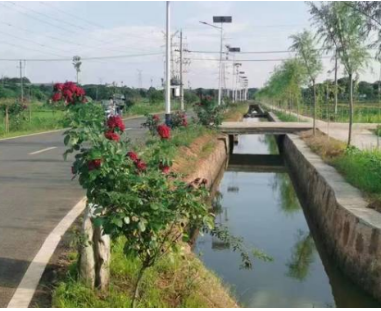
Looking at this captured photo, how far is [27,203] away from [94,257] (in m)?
4.14

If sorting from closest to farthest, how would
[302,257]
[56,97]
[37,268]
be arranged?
[56,97], [37,268], [302,257]

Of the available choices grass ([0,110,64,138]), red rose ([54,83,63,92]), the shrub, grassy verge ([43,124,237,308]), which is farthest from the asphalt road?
grass ([0,110,64,138])

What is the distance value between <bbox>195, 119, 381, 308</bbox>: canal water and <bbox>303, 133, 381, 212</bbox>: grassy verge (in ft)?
4.81

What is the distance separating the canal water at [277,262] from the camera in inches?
289

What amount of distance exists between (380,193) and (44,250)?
6112mm

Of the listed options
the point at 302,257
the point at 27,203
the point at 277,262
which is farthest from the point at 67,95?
the point at 302,257

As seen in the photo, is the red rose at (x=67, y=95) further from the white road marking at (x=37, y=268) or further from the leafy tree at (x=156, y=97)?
the leafy tree at (x=156, y=97)

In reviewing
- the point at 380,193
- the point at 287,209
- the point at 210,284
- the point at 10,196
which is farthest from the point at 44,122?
the point at 210,284

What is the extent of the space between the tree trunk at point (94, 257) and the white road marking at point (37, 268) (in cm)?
52

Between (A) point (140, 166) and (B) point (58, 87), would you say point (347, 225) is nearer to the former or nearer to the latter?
(A) point (140, 166)

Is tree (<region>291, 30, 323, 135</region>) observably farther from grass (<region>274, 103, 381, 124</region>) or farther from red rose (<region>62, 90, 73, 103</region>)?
red rose (<region>62, 90, 73, 103</region>)

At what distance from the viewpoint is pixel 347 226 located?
7.89 meters

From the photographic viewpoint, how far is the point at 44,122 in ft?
89.6

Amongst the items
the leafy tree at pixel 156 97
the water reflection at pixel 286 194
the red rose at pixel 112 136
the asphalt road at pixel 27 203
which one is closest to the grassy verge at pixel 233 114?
the leafy tree at pixel 156 97
